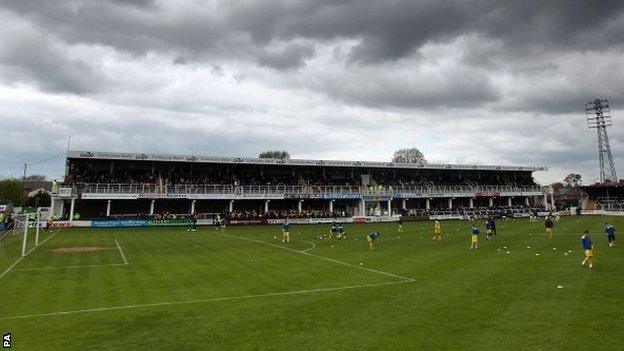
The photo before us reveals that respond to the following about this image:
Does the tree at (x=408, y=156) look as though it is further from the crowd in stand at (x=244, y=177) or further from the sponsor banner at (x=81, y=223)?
the sponsor banner at (x=81, y=223)

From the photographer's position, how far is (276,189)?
69.6 meters

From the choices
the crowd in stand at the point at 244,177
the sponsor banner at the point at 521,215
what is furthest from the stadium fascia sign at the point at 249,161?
the sponsor banner at the point at 521,215

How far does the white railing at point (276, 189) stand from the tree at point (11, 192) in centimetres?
4802

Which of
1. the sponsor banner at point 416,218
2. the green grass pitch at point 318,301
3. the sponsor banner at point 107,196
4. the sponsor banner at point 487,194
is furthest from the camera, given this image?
the sponsor banner at point 487,194

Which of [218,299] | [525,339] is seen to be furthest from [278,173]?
[525,339]

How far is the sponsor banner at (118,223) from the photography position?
56500mm

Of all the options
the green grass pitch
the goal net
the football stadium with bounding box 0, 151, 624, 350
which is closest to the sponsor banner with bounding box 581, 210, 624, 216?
the football stadium with bounding box 0, 151, 624, 350

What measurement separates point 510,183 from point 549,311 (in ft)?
301

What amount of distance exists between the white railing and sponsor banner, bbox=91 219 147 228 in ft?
15.0

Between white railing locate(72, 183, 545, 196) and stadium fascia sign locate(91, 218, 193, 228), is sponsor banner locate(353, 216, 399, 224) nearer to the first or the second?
white railing locate(72, 183, 545, 196)

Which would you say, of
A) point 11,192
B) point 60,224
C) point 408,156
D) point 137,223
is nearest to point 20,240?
point 60,224

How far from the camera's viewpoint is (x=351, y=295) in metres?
16.0

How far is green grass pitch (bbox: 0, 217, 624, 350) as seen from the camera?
1098 centimetres

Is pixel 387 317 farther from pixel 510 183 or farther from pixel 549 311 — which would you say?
pixel 510 183
